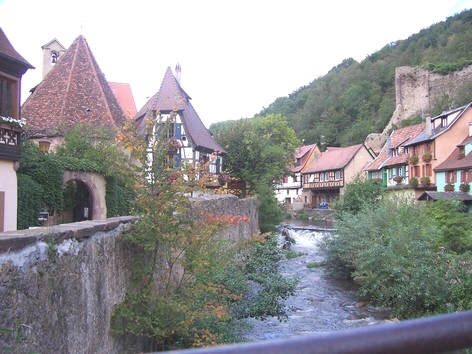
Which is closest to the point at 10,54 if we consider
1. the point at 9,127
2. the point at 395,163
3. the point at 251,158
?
the point at 9,127

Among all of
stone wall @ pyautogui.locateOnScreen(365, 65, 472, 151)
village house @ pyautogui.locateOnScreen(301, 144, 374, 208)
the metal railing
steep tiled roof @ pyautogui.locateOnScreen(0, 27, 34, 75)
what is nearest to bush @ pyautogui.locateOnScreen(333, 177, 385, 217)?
village house @ pyautogui.locateOnScreen(301, 144, 374, 208)

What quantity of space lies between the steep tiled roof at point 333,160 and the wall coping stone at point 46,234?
53.1m

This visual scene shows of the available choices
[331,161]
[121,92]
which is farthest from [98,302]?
[331,161]

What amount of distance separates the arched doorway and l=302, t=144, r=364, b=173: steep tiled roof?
4230 centimetres

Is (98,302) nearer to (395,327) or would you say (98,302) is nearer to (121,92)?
(395,327)

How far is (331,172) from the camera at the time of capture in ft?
201

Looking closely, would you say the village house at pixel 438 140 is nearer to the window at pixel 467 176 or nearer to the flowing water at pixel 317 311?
the window at pixel 467 176

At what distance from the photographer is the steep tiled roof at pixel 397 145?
4541 cm

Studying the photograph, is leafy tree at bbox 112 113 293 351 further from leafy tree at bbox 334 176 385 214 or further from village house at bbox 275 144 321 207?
village house at bbox 275 144 321 207

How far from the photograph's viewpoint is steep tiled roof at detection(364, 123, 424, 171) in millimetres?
45406

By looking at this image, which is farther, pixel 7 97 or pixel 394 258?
pixel 394 258

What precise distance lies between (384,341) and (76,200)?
20.2 m

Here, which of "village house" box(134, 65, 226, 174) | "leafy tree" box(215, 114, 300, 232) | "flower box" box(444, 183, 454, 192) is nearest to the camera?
"village house" box(134, 65, 226, 174)

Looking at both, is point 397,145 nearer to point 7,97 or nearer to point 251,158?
point 251,158
